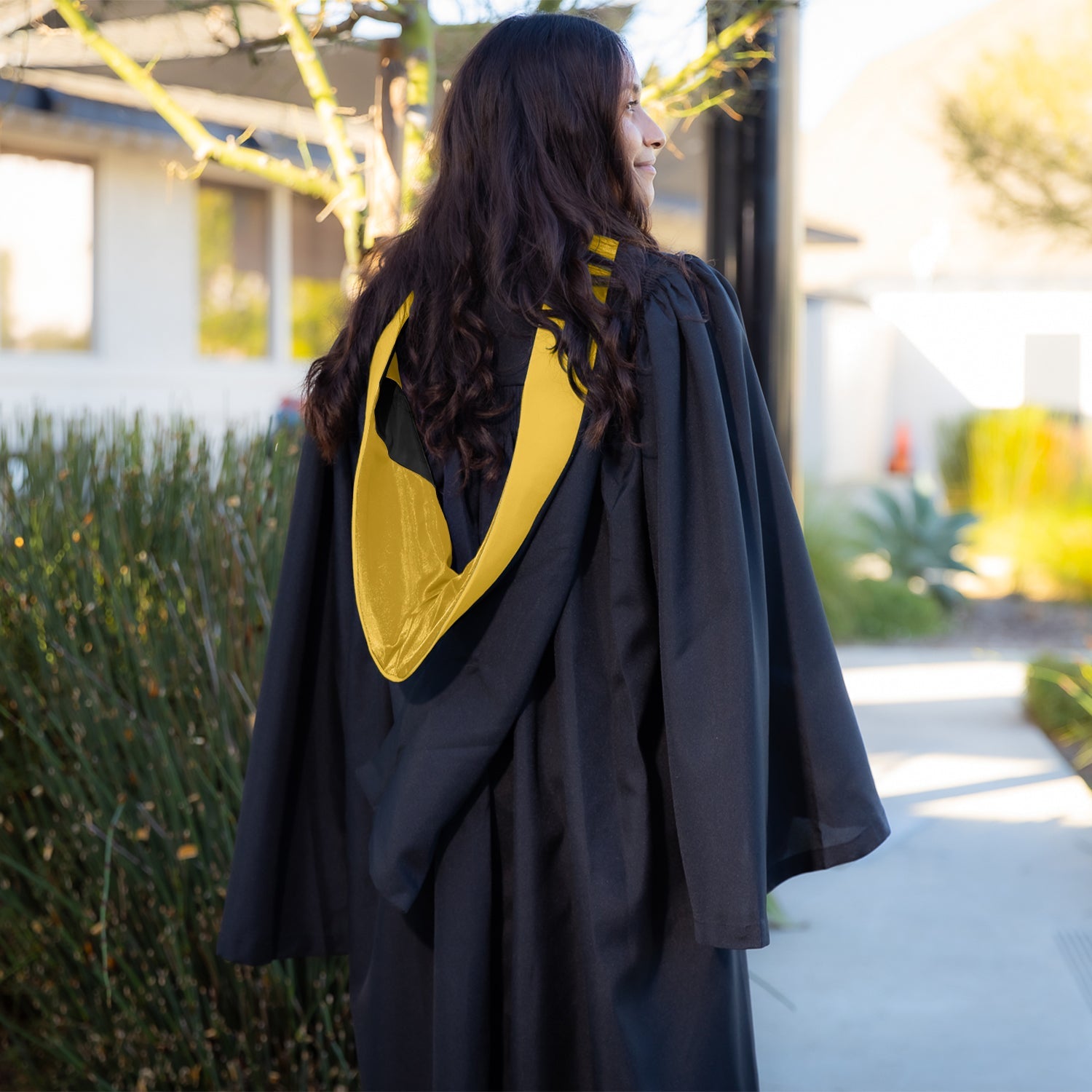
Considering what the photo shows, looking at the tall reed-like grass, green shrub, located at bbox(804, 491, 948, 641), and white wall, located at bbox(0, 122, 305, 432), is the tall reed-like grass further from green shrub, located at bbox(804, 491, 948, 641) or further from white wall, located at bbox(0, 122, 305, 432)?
white wall, located at bbox(0, 122, 305, 432)

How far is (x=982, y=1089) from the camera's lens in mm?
2387

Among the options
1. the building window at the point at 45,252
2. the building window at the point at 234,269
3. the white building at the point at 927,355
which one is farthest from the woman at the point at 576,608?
the white building at the point at 927,355

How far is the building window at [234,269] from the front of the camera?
35.2ft

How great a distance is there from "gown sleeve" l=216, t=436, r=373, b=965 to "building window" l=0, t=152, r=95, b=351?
27.1ft

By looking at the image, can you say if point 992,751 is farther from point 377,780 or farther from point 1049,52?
point 1049,52

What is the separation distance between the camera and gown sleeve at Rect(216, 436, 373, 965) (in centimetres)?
192

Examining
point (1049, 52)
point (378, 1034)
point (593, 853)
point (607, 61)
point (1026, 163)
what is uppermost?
point (1049, 52)

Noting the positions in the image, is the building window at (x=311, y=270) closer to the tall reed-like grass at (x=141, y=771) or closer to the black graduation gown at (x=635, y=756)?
the tall reed-like grass at (x=141, y=771)

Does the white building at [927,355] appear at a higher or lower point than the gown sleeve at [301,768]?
higher

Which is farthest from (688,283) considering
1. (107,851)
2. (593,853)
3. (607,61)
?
(107,851)

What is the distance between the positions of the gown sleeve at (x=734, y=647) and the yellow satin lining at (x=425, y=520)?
13 cm

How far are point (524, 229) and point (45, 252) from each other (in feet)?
29.0

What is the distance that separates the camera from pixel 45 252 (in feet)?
31.1

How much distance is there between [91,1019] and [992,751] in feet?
10.8
